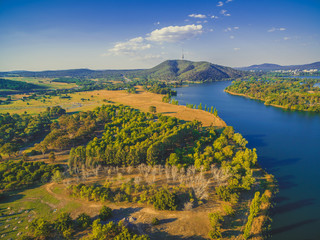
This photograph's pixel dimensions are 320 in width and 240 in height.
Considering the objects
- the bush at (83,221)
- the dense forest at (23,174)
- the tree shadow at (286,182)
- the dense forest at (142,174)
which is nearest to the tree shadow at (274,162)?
the tree shadow at (286,182)

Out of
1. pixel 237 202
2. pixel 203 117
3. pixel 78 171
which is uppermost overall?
pixel 203 117

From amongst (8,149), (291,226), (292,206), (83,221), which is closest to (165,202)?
(83,221)

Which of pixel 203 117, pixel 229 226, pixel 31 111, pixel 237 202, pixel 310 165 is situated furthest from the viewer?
pixel 31 111

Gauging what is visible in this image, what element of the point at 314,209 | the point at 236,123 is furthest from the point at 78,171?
the point at 236,123

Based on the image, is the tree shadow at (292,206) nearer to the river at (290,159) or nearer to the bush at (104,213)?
the river at (290,159)

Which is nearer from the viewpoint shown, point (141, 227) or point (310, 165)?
point (141, 227)

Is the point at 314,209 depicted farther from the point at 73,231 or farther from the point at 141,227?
the point at 73,231

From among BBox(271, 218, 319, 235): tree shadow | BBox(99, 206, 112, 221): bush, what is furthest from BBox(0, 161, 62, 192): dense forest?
BBox(271, 218, 319, 235): tree shadow
